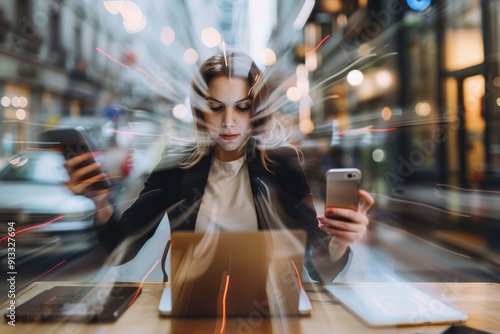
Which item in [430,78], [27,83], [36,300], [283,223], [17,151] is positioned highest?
[430,78]

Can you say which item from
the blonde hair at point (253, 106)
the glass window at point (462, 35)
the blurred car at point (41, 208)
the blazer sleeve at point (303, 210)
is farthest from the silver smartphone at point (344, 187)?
the glass window at point (462, 35)

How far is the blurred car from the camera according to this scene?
3.95 feet

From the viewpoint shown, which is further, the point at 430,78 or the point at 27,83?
the point at 430,78

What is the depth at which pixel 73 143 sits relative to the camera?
1097 mm

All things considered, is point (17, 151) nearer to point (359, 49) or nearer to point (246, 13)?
point (246, 13)

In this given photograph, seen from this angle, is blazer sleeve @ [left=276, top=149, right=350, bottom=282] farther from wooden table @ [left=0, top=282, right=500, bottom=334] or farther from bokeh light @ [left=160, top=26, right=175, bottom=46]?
bokeh light @ [left=160, top=26, right=175, bottom=46]

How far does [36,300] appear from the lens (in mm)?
993

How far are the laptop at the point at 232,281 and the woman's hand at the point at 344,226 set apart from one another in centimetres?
24

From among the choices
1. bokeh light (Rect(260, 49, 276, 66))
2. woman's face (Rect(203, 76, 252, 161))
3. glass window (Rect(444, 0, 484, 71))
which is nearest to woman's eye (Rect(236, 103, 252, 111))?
woman's face (Rect(203, 76, 252, 161))

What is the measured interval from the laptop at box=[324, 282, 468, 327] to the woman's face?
0.50 m

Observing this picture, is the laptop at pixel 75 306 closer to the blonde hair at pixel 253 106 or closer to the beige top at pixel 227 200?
the beige top at pixel 227 200

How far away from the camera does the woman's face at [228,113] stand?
123 centimetres

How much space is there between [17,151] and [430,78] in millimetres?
1737

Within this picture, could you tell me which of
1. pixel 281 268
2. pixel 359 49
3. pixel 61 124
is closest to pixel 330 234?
pixel 281 268
